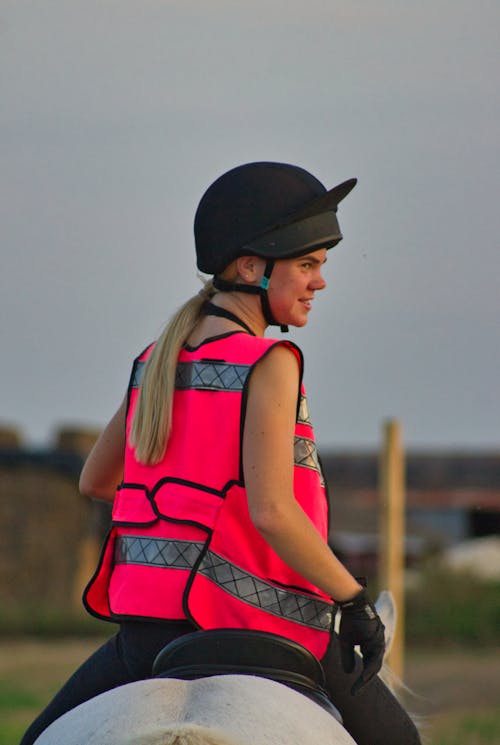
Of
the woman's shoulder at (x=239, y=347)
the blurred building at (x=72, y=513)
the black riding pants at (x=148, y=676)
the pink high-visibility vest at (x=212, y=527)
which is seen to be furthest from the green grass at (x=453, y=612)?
the woman's shoulder at (x=239, y=347)

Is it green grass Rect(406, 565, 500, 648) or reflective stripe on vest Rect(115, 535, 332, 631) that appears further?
green grass Rect(406, 565, 500, 648)

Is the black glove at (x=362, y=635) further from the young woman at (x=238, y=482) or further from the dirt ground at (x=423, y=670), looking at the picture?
the dirt ground at (x=423, y=670)

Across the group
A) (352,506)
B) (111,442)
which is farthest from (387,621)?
(352,506)

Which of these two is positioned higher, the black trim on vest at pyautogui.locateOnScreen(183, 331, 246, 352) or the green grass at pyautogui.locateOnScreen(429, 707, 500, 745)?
the black trim on vest at pyautogui.locateOnScreen(183, 331, 246, 352)

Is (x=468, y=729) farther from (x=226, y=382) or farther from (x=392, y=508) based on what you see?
(x=226, y=382)

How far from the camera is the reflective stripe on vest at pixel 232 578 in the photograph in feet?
9.21

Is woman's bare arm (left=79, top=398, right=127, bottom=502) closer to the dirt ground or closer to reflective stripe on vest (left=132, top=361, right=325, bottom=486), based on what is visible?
reflective stripe on vest (left=132, top=361, right=325, bottom=486)

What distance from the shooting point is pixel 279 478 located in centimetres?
274

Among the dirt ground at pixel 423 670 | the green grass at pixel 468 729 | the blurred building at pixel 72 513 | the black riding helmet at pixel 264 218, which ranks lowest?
the dirt ground at pixel 423 670

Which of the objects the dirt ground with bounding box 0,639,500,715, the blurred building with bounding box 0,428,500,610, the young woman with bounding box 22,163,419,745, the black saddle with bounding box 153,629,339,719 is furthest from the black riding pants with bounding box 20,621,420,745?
the blurred building with bounding box 0,428,500,610

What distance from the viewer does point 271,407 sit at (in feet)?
9.06

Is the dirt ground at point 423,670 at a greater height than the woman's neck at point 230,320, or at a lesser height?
lesser

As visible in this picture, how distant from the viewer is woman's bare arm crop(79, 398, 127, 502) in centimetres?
326

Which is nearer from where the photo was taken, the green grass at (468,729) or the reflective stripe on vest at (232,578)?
the reflective stripe on vest at (232,578)
